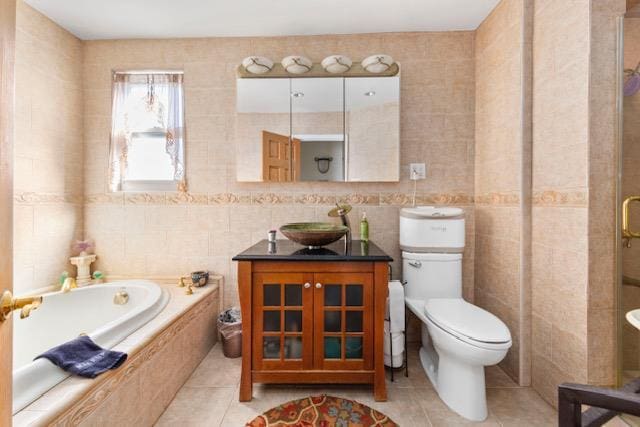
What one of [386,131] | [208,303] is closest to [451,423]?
[208,303]

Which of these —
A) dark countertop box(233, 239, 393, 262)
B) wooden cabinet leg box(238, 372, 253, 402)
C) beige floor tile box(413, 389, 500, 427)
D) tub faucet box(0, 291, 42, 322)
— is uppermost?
tub faucet box(0, 291, 42, 322)

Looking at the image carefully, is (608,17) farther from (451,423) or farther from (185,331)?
(185,331)

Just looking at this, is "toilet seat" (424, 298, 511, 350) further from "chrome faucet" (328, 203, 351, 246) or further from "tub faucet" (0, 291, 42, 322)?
"tub faucet" (0, 291, 42, 322)

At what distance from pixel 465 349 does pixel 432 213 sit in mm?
875

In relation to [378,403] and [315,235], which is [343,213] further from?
[378,403]

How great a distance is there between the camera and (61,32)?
223 cm

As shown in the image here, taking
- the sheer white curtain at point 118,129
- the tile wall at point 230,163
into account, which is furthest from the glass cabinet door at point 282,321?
the sheer white curtain at point 118,129

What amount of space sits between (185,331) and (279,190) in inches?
45.1

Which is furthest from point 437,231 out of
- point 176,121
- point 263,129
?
point 176,121

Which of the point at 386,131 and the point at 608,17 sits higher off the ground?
the point at 608,17

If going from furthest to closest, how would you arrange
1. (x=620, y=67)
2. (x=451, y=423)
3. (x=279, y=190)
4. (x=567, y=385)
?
1. (x=279, y=190)
2. (x=451, y=423)
3. (x=620, y=67)
4. (x=567, y=385)

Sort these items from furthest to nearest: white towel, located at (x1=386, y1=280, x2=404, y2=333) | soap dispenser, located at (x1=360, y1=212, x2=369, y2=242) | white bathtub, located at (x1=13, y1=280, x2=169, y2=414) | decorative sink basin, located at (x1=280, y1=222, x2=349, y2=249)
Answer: soap dispenser, located at (x1=360, y1=212, x2=369, y2=242) < white towel, located at (x1=386, y1=280, x2=404, y2=333) < decorative sink basin, located at (x1=280, y1=222, x2=349, y2=249) < white bathtub, located at (x1=13, y1=280, x2=169, y2=414)

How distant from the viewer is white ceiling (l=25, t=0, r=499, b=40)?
1.99m

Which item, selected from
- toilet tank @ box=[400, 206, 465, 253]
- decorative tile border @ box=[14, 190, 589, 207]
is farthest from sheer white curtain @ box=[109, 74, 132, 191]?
toilet tank @ box=[400, 206, 465, 253]
